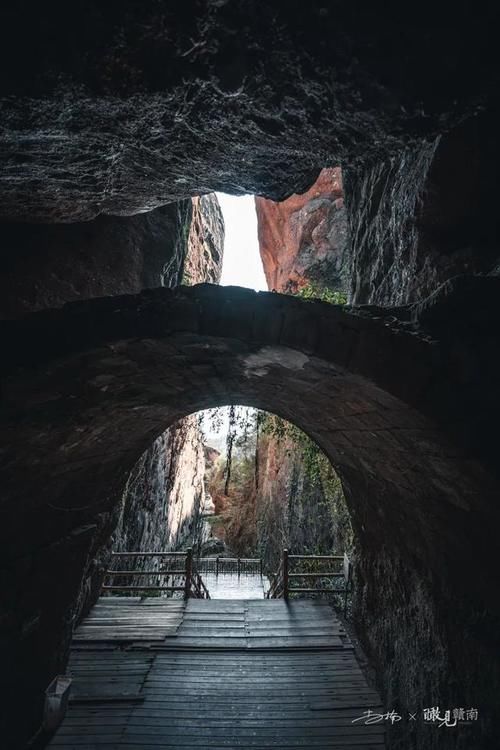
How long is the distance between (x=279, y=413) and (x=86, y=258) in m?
3.77

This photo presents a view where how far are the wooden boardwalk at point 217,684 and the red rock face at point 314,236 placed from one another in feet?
43.2

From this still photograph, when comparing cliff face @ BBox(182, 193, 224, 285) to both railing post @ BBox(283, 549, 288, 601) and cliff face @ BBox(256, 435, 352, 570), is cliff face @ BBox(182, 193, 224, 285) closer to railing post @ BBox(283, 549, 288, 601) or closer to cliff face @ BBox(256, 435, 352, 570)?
cliff face @ BBox(256, 435, 352, 570)

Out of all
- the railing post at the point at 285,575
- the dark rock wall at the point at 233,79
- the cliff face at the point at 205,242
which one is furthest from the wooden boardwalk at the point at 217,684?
the cliff face at the point at 205,242

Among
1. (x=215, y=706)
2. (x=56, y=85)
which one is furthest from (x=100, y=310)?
(x=215, y=706)

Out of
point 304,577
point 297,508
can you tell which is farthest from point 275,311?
point 297,508

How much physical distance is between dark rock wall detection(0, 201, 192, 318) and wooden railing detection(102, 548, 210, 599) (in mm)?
4845

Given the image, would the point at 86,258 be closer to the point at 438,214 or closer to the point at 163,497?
the point at 438,214

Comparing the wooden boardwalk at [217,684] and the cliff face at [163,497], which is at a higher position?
the cliff face at [163,497]

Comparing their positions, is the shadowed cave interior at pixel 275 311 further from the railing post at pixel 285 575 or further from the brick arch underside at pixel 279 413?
the railing post at pixel 285 575

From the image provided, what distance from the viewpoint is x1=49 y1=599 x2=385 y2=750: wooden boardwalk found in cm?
459

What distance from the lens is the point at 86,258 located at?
19.4 feet

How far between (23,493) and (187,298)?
2695 millimetres

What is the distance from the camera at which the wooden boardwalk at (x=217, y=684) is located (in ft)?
15.1

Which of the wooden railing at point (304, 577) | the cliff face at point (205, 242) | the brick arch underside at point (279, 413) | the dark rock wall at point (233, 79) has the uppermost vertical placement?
the cliff face at point (205, 242)
